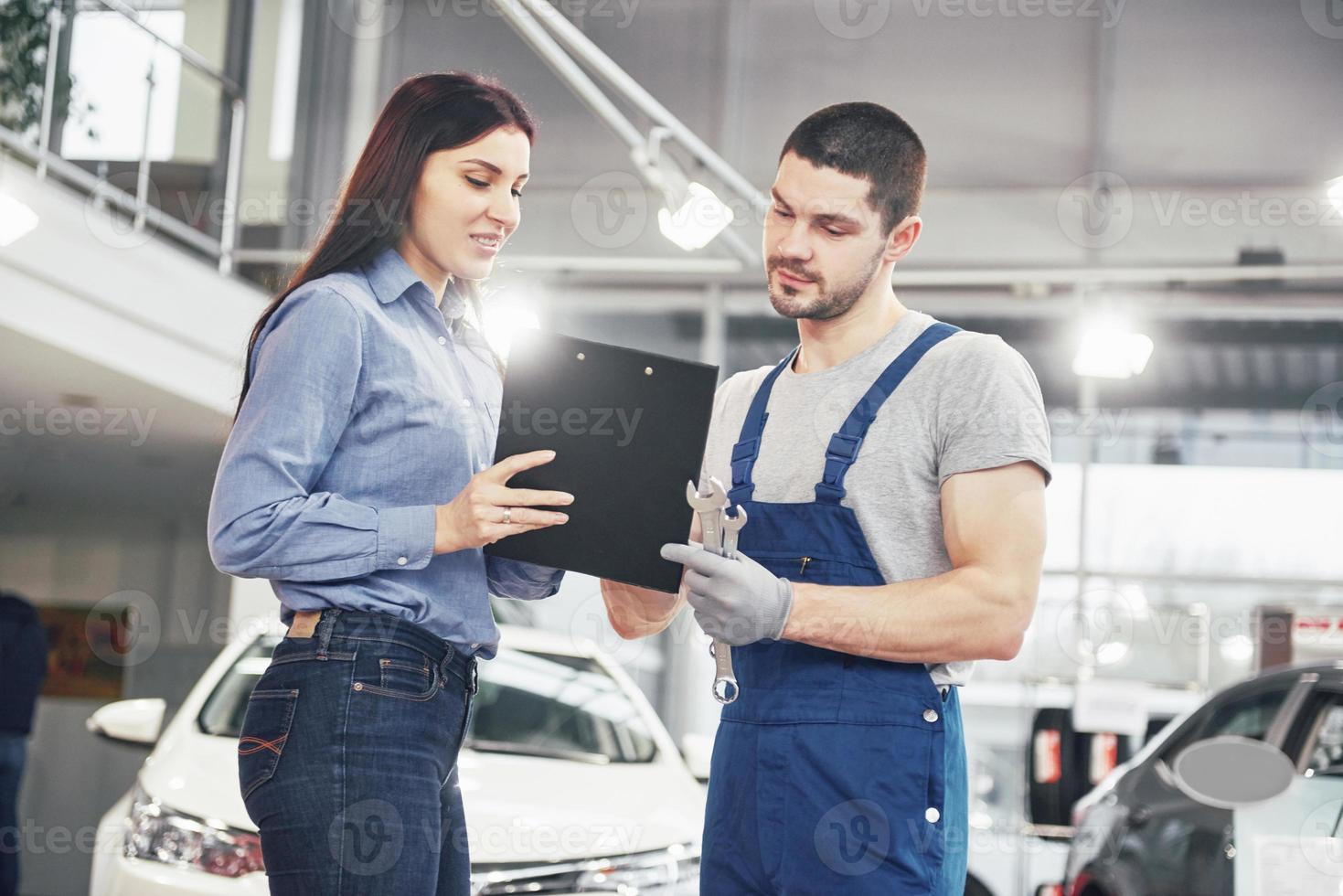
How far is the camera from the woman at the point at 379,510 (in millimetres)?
1521

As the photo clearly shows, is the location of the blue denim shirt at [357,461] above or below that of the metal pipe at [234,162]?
below

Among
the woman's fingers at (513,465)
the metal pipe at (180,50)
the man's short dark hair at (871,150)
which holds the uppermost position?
the metal pipe at (180,50)

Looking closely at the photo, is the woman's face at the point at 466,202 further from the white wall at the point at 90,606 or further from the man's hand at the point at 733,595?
the white wall at the point at 90,606

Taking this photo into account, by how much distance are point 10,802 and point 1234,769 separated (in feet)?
15.3

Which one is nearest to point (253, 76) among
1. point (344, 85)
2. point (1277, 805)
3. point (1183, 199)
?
point (344, 85)

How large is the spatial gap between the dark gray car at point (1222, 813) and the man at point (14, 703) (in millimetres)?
3887

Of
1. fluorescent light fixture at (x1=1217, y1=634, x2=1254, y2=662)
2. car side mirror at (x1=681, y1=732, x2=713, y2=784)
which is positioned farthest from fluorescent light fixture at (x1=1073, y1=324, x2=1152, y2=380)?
car side mirror at (x1=681, y1=732, x2=713, y2=784)

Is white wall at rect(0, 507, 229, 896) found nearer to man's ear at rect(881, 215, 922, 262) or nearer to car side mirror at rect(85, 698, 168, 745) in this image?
car side mirror at rect(85, 698, 168, 745)

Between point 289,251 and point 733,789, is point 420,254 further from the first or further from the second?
point 289,251

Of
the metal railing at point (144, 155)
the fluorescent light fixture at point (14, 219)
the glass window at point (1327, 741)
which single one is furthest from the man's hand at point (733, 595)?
the metal railing at point (144, 155)

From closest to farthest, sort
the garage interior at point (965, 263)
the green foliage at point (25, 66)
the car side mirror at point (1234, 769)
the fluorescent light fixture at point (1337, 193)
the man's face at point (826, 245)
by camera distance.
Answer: the man's face at point (826, 245)
the car side mirror at point (1234, 769)
the green foliage at point (25, 66)
the fluorescent light fixture at point (1337, 193)
the garage interior at point (965, 263)

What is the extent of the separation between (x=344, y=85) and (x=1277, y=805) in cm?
740

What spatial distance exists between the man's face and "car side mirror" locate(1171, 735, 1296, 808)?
1.35 metres

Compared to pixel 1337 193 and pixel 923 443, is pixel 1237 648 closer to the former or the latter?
pixel 1337 193
